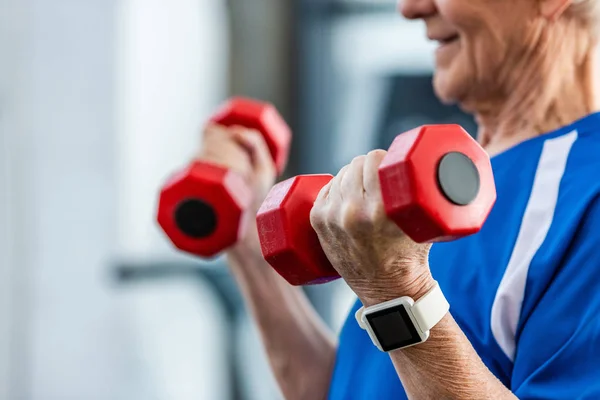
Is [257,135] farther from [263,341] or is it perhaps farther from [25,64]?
[25,64]

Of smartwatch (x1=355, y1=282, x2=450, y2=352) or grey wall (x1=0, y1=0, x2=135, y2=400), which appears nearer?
smartwatch (x1=355, y1=282, x2=450, y2=352)

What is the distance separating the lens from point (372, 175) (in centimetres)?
54

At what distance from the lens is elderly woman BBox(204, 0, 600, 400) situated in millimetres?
576

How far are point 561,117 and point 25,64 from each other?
2240 millimetres

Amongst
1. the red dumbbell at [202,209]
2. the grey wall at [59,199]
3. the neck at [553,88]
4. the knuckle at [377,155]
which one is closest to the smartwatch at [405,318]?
the knuckle at [377,155]

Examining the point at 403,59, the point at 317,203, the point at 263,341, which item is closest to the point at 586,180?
the point at 317,203

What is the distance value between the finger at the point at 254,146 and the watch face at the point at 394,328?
592 mm

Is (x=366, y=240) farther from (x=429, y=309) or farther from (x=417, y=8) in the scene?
(x=417, y=8)

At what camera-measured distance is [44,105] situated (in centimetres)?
271

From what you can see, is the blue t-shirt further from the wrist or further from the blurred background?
the blurred background

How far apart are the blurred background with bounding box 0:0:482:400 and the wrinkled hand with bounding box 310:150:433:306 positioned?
6.08 ft

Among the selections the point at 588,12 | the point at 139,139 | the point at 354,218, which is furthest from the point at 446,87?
the point at 139,139

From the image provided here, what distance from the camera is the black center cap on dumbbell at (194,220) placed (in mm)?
1077

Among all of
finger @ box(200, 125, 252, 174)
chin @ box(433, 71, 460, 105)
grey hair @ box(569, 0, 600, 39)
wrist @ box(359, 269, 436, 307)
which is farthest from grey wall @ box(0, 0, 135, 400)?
wrist @ box(359, 269, 436, 307)
